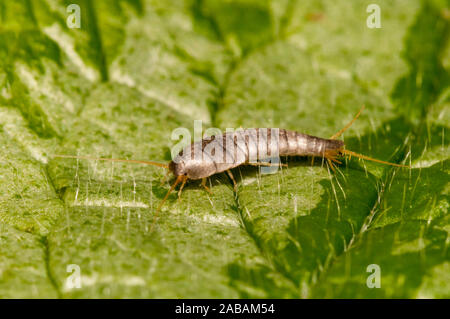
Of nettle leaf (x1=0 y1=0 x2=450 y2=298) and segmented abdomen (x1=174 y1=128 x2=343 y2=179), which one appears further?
segmented abdomen (x1=174 y1=128 x2=343 y2=179)

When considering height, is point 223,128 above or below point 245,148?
above

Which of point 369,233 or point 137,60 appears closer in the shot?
point 369,233

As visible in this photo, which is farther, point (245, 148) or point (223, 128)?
point (223, 128)

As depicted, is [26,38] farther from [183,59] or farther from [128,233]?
[128,233]

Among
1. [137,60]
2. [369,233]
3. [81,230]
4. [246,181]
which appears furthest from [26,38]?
[369,233]

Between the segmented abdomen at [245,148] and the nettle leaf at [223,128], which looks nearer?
the nettle leaf at [223,128]
